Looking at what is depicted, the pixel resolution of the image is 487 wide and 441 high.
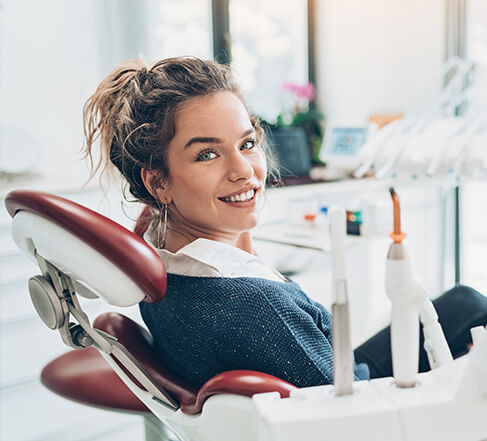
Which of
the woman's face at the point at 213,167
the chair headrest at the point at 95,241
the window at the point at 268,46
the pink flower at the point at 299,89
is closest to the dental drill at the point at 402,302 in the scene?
the chair headrest at the point at 95,241

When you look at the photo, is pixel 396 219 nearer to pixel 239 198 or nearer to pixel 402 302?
pixel 402 302

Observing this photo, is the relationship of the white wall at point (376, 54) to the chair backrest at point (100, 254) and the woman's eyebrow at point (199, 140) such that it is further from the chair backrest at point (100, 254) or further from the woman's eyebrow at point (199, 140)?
the chair backrest at point (100, 254)

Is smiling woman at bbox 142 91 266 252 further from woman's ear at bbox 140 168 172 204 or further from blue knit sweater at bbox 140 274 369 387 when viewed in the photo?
blue knit sweater at bbox 140 274 369 387

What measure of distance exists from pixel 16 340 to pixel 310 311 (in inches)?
50.8

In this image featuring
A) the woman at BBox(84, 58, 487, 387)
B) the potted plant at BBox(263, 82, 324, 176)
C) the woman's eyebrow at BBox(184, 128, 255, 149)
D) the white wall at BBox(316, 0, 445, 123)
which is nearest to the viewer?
the woman at BBox(84, 58, 487, 387)

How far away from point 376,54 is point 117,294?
9.88ft

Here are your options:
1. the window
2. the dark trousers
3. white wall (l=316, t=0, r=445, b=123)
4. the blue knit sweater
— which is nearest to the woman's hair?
the blue knit sweater

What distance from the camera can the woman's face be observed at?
104 centimetres

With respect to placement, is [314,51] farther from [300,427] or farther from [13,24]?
[300,427]

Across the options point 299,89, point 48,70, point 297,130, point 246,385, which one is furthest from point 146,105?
point 299,89

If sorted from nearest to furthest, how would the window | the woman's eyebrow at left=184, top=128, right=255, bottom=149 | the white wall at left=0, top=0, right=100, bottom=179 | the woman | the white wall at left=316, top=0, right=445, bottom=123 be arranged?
the woman → the woman's eyebrow at left=184, top=128, right=255, bottom=149 → the white wall at left=0, top=0, right=100, bottom=179 → the white wall at left=316, top=0, right=445, bottom=123 → the window

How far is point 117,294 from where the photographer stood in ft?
2.57

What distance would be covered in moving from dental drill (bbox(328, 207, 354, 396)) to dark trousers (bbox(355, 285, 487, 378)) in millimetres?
636

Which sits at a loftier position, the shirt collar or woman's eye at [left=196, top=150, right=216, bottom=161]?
woman's eye at [left=196, top=150, right=216, bottom=161]
